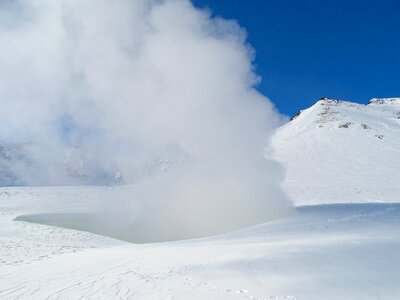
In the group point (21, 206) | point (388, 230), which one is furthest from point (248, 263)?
point (21, 206)

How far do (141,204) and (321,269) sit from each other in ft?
73.7

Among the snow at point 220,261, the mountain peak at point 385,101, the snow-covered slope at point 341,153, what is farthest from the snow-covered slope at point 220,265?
the mountain peak at point 385,101

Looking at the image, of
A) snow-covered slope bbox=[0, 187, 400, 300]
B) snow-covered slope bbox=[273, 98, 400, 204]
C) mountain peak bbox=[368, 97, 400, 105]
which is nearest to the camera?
snow-covered slope bbox=[0, 187, 400, 300]

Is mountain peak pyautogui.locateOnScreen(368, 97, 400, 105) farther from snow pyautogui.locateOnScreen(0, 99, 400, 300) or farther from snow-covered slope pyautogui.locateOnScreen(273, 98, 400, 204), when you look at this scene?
snow pyautogui.locateOnScreen(0, 99, 400, 300)

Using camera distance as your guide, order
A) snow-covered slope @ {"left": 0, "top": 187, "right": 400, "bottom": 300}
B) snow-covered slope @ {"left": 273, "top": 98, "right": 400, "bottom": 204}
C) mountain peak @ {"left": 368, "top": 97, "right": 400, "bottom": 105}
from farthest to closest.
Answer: mountain peak @ {"left": 368, "top": 97, "right": 400, "bottom": 105} < snow-covered slope @ {"left": 273, "top": 98, "right": 400, "bottom": 204} < snow-covered slope @ {"left": 0, "top": 187, "right": 400, "bottom": 300}

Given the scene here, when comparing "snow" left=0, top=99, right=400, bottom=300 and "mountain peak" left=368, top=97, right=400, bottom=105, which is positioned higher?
"mountain peak" left=368, top=97, right=400, bottom=105

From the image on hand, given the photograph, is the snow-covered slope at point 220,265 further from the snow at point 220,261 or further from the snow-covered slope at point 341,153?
the snow-covered slope at point 341,153

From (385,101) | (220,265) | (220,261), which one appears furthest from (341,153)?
(385,101)

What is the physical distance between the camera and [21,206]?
3284 cm

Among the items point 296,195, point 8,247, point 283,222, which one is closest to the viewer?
point 8,247

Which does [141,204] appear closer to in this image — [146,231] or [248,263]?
[146,231]

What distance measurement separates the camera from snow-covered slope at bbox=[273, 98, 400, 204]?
141 feet

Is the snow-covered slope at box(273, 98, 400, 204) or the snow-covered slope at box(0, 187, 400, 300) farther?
the snow-covered slope at box(273, 98, 400, 204)

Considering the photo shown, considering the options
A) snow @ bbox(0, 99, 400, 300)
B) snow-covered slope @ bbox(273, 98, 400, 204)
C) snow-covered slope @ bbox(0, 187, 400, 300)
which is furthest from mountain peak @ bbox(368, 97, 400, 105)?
snow-covered slope @ bbox(0, 187, 400, 300)
